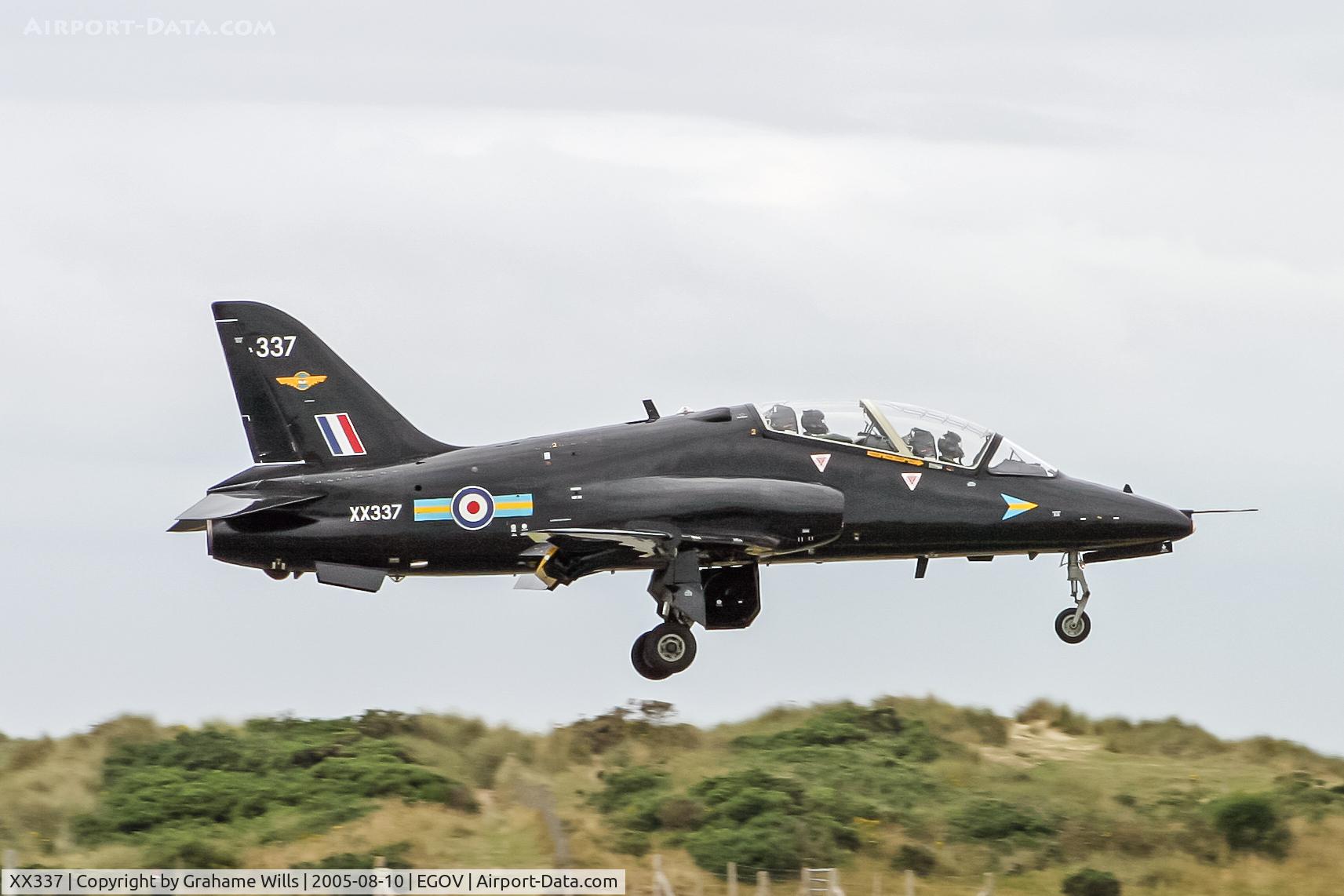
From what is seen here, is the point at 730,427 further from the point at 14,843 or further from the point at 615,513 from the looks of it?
the point at 14,843

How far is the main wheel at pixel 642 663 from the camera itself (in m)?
28.4

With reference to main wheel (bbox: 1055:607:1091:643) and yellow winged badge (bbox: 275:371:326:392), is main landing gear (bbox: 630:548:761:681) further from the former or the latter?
yellow winged badge (bbox: 275:371:326:392)

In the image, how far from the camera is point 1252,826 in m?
30.3

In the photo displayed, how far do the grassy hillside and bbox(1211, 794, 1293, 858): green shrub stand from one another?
0.04 metres

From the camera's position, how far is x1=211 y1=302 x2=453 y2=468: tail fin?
2911 cm

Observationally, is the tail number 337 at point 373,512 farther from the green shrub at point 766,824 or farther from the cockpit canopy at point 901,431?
the green shrub at point 766,824

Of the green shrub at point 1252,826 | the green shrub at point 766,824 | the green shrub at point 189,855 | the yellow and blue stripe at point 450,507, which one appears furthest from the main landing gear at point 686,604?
the green shrub at point 1252,826

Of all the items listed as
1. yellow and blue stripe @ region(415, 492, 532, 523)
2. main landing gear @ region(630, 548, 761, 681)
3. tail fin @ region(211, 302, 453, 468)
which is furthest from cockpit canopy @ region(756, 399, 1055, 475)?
tail fin @ region(211, 302, 453, 468)

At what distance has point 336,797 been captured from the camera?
2998cm

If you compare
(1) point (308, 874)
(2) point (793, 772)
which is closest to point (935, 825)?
(2) point (793, 772)

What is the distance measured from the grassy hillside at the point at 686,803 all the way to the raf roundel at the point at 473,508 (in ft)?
15.6

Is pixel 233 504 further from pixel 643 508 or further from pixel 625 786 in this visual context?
pixel 625 786

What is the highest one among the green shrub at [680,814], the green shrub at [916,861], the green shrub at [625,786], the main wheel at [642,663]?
the main wheel at [642,663]

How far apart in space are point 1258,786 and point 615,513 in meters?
12.6
